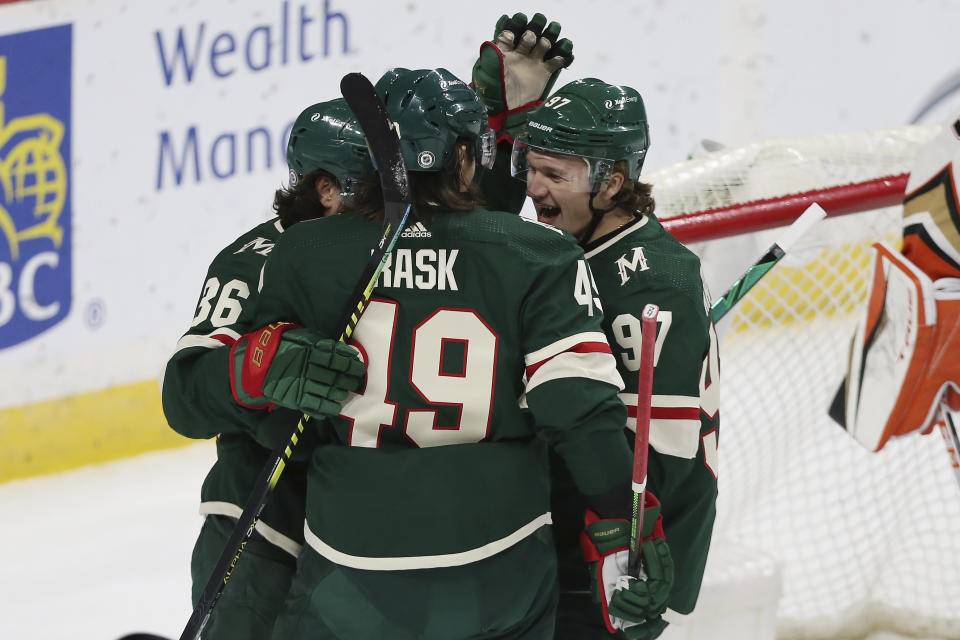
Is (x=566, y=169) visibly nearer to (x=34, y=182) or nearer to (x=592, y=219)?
(x=592, y=219)

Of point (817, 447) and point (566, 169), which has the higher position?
point (566, 169)

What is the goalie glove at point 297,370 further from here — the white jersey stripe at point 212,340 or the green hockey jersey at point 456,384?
the white jersey stripe at point 212,340

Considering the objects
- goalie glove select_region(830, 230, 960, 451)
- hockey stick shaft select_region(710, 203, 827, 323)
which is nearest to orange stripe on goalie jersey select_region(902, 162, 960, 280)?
goalie glove select_region(830, 230, 960, 451)

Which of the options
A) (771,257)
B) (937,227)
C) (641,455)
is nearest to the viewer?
(641,455)

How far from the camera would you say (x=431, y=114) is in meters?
1.42

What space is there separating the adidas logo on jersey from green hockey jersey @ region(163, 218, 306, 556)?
234 millimetres

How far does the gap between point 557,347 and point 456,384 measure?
0.39ft

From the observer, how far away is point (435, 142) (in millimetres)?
1412

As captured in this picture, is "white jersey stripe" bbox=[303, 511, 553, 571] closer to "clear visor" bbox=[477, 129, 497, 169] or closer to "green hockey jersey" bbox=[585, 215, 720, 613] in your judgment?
"green hockey jersey" bbox=[585, 215, 720, 613]

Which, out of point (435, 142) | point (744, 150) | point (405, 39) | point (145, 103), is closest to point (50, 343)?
point (145, 103)

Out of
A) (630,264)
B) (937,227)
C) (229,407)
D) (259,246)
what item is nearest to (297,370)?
(229,407)

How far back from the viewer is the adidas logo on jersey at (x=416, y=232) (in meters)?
1.39

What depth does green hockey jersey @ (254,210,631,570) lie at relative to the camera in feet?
4.47

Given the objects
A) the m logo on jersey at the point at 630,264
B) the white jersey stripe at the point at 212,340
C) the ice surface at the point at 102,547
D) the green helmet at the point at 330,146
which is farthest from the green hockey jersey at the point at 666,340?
the ice surface at the point at 102,547
